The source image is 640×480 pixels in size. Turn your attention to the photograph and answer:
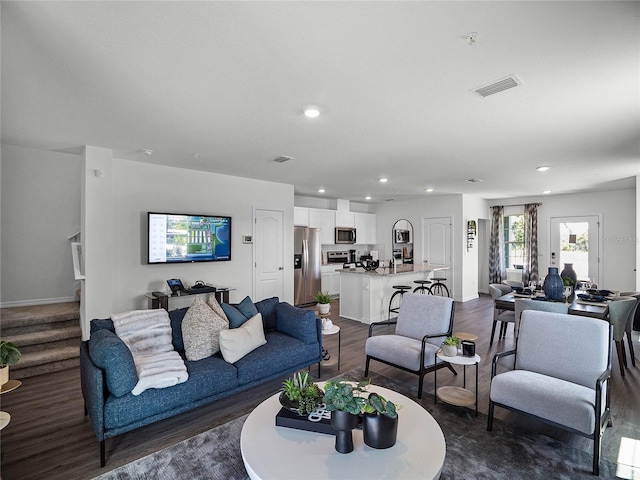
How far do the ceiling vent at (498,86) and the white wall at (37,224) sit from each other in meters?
5.83

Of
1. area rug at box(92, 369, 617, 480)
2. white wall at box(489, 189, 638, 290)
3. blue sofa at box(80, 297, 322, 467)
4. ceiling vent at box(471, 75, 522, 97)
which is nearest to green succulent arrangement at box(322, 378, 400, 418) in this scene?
area rug at box(92, 369, 617, 480)

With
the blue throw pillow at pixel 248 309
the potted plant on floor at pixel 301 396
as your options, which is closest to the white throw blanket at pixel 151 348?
the blue throw pillow at pixel 248 309

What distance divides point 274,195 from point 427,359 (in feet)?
13.4

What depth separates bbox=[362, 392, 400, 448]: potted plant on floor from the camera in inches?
68.5

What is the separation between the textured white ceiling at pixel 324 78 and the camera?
1.65m

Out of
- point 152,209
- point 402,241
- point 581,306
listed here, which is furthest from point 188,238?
point 402,241

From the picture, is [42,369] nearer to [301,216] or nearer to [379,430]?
[379,430]

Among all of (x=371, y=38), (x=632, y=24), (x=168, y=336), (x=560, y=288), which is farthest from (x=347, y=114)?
(x=560, y=288)

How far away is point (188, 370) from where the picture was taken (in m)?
2.68

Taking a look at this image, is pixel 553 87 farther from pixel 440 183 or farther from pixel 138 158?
pixel 138 158

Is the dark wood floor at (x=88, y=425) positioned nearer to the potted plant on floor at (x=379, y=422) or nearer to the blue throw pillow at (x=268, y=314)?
the blue throw pillow at (x=268, y=314)

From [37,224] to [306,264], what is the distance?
462 centimetres

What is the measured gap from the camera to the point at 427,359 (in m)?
3.09

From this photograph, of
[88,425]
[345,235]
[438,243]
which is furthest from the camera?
[345,235]
